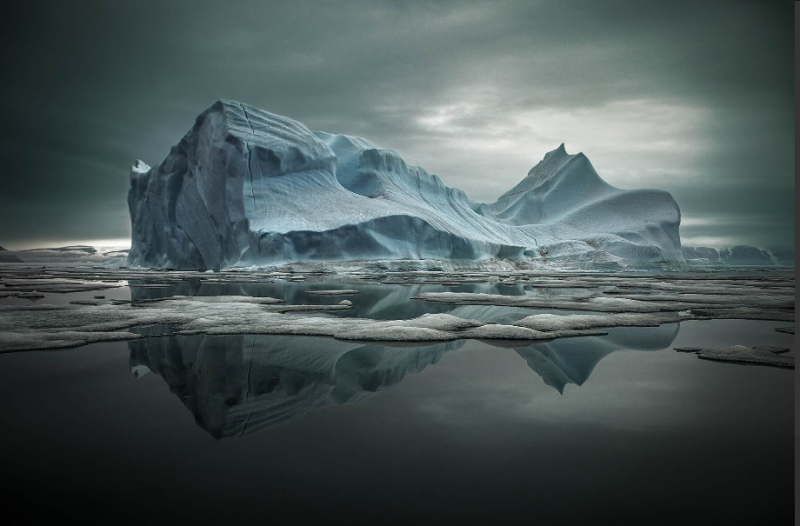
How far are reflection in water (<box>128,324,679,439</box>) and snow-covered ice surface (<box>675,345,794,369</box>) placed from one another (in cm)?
67

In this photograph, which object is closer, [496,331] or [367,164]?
[496,331]

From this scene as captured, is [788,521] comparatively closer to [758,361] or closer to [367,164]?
[758,361]

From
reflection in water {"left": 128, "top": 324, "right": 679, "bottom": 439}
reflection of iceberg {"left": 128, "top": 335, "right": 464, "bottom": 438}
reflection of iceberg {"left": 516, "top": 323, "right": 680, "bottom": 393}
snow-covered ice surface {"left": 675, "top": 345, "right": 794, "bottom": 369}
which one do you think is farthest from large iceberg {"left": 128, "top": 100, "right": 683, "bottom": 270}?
snow-covered ice surface {"left": 675, "top": 345, "right": 794, "bottom": 369}

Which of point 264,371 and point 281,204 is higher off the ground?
point 281,204

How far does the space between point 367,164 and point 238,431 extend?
5015 cm

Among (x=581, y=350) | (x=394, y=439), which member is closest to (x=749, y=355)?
(x=581, y=350)

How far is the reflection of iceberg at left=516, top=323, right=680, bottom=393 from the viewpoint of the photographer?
5.32 m

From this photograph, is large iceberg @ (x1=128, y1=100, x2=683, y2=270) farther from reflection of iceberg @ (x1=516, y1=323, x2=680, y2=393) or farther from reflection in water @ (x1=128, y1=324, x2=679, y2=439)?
reflection of iceberg @ (x1=516, y1=323, x2=680, y2=393)

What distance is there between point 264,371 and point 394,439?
2450mm

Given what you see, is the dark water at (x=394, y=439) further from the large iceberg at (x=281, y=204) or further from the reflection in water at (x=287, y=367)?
the large iceberg at (x=281, y=204)

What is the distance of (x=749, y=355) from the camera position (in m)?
6.34

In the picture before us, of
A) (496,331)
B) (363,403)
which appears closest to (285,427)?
(363,403)

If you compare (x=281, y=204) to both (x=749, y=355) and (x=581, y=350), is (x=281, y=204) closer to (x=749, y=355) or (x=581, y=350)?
(x=581, y=350)

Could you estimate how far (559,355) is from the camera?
636 centimetres
